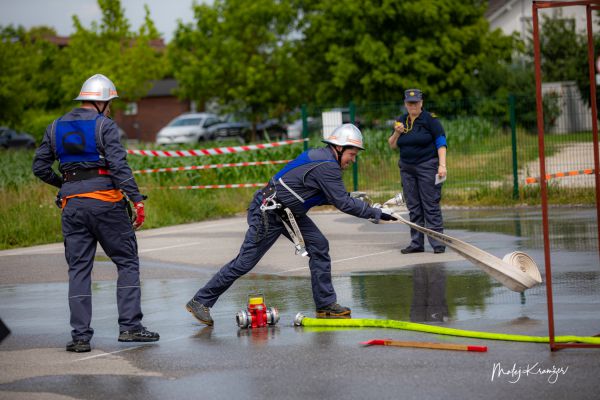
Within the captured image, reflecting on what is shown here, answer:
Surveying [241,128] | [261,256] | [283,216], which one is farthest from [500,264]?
[241,128]

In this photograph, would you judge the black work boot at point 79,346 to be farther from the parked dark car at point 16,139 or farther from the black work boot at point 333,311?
the parked dark car at point 16,139

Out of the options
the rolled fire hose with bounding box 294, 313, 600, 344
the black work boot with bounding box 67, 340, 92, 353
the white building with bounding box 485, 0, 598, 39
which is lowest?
the rolled fire hose with bounding box 294, 313, 600, 344

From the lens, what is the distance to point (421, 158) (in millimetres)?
12617

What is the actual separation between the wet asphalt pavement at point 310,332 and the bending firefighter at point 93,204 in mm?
280

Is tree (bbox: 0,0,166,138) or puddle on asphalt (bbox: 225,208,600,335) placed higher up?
tree (bbox: 0,0,166,138)

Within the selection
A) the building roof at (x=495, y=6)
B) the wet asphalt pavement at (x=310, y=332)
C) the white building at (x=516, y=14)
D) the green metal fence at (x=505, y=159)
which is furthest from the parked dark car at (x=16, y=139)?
the wet asphalt pavement at (x=310, y=332)

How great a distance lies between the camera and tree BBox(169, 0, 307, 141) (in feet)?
142

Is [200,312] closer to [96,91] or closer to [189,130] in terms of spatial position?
[96,91]

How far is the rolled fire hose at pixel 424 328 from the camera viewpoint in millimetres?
7246

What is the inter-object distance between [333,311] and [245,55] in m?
35.6

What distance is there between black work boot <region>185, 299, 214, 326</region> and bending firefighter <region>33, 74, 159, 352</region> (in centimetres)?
61

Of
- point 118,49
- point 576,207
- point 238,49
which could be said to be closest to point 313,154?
point 576,207

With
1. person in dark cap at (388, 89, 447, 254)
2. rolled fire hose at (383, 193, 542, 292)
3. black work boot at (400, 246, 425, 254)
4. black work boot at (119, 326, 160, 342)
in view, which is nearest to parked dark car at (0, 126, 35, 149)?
black work boot at (400, 246, 425, 254)
